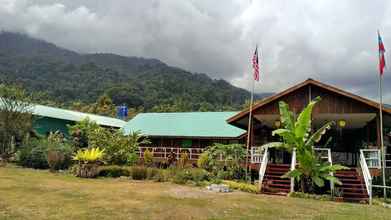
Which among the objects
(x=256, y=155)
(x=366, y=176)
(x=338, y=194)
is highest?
(x=256, y=155)

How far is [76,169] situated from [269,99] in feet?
36.4

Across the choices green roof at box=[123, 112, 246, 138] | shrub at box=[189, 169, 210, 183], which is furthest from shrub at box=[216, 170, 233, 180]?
green roof at box=[123, 112, 246, 138]

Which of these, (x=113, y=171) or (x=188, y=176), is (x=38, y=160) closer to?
(x=113, y=171)

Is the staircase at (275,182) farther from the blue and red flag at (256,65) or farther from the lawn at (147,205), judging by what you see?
the blue and red flag at (256,65)

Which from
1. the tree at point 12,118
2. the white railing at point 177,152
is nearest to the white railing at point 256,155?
the white railing at point 177,152

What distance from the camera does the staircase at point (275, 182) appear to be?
1753cm

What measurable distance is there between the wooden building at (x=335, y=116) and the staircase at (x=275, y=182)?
0.13 ft

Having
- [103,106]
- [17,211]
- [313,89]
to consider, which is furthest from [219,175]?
[103,106]

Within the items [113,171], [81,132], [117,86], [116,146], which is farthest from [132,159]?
[117,86]

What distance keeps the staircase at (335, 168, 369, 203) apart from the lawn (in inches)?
74.7

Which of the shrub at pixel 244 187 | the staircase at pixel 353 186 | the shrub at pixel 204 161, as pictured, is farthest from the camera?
the shrub at pixel 204 161

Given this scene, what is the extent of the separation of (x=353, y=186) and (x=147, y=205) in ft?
33.5

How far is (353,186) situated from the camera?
17547 mm

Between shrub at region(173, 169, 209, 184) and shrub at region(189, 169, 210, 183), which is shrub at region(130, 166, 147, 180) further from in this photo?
shrub at region(189, 169, 210, 183)
